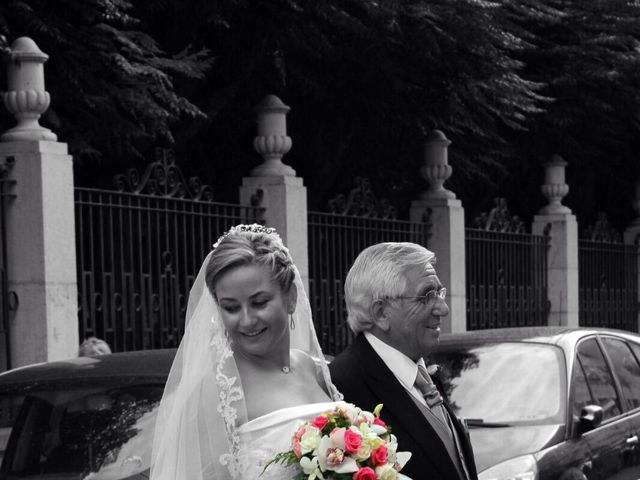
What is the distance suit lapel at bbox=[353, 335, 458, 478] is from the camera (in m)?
3.87

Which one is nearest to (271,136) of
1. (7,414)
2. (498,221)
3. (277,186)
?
(277,186)

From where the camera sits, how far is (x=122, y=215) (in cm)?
1041

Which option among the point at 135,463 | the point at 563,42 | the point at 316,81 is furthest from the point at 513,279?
the point at 135,463

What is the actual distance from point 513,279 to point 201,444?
14614mm

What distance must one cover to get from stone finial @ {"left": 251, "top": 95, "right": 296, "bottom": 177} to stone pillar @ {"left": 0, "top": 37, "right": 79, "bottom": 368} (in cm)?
313

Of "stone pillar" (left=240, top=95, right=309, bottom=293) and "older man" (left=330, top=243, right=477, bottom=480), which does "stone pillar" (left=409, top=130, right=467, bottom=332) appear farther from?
"older man" (left=330, top=243, right=477, bottom=480)

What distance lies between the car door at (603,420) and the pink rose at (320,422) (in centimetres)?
366

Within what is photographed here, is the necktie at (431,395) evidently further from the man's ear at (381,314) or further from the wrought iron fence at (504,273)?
the wrought iron fence at (504,273)

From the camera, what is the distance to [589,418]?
6.76 metres

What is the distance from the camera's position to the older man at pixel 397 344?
12.9 feet

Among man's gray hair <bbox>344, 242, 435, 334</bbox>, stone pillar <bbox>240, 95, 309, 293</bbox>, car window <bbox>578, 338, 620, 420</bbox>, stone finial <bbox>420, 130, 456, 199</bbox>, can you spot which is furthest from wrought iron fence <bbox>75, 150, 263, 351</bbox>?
man's gray hair <bbox>344, 242, 435, 334</bbox>

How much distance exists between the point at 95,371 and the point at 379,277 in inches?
74.7

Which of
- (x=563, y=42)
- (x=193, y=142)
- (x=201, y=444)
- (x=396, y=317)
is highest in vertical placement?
(x=563, y=42)

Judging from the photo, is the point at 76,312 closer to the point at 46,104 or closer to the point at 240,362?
the point at 46,104
